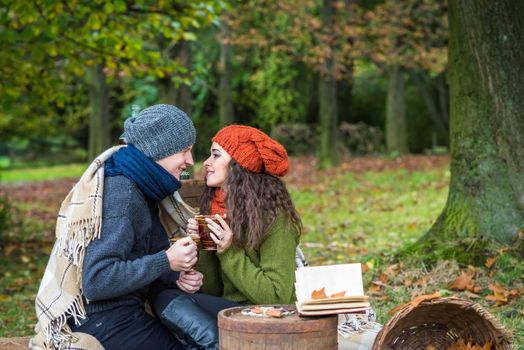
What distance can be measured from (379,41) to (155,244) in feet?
61.7

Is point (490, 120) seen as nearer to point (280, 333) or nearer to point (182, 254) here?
point (182, 254)

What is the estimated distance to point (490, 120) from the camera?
6895 mm

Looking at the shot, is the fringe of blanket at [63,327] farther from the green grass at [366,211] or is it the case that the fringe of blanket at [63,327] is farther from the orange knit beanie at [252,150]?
the green grass at [366,211]

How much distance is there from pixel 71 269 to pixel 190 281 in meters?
0.58

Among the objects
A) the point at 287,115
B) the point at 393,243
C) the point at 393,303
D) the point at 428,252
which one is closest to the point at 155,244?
the point at 393,303

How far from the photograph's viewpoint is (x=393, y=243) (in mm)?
10031

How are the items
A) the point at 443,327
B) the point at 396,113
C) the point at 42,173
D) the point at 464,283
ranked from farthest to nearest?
the point at 42,173 → the point at 396,113 → the point at 464,283 → the point at 443,327

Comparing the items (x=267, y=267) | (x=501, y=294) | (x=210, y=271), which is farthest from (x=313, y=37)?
(x=267, y=267)

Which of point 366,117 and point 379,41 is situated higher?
point 379,41

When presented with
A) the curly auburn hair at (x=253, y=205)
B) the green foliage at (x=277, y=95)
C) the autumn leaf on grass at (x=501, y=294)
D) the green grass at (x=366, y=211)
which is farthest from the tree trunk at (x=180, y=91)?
the green foliage at (x=277, y=95)

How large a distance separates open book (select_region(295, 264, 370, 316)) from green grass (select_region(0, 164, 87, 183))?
2502 centimetres

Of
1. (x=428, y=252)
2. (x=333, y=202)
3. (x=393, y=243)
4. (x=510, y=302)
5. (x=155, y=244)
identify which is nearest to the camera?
(x=155, y=244)

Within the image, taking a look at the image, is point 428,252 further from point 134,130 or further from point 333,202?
point 333,202

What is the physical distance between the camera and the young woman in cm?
396
